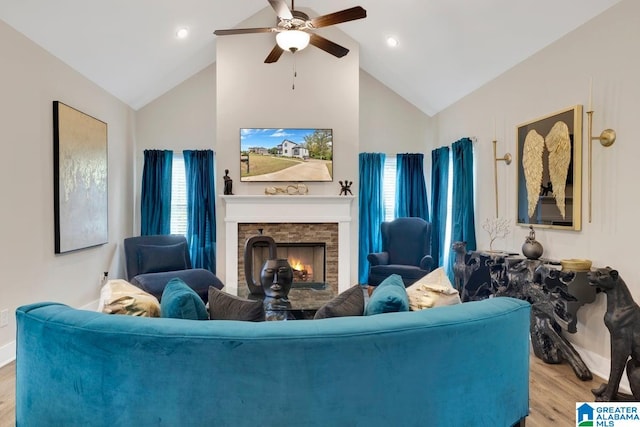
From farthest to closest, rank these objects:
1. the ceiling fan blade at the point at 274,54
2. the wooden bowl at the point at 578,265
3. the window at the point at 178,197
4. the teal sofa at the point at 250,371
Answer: the window at the point at 178,197 → the ceiling fan blade at the point at 274,54 → the wooden bowl at the point at 578,265 → the teal sofa at the point at 250,371

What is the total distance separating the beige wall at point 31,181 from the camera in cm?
312

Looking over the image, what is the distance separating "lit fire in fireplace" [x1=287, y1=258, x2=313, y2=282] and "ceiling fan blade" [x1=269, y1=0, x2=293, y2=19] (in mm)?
3178

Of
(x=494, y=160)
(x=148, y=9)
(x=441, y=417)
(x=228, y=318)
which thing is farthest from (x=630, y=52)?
(x=148, y=9)

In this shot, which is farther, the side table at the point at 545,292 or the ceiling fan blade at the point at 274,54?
the ceiling fan blade at the point at 274,54

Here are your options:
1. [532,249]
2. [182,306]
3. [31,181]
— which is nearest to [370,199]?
[532,249]

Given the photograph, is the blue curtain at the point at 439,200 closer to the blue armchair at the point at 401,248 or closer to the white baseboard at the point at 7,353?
the blue armchair at the point at 401,248

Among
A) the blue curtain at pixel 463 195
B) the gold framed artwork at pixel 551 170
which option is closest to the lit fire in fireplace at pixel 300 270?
the blue curtain at pixel 463 195

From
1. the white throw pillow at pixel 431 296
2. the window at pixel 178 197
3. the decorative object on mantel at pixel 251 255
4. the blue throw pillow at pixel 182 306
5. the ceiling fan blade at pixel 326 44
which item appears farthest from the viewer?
the window at pixel 178 197

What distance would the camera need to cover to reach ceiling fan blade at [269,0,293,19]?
9.63ft

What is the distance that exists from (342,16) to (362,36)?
7.45 ft

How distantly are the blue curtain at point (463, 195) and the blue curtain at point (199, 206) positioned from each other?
3.28m

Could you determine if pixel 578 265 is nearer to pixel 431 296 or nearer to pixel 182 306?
pixel 431 296

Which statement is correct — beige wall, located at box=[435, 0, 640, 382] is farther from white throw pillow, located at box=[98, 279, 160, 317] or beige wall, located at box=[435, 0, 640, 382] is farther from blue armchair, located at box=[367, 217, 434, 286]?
white throw pillow, located at box=[98, 279, 160, 317]

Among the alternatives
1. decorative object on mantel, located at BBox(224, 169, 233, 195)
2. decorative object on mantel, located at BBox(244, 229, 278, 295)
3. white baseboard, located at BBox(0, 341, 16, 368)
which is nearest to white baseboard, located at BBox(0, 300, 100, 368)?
white baseboard, located at BBox(0, 341, 16, 368)
